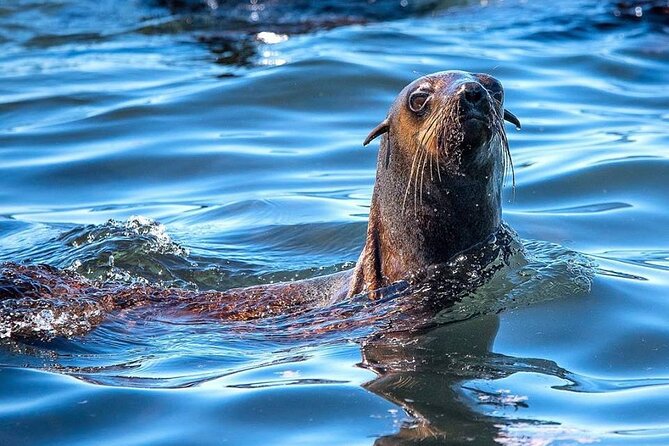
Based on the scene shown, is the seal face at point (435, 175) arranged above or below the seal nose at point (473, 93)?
below

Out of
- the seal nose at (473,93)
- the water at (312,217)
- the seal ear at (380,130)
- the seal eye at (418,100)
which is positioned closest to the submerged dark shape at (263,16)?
the water at (312,217)

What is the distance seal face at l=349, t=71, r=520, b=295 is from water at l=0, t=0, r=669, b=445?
34 centimetres

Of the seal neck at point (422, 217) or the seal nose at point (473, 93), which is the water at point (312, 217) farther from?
the seal nose at point (473, 93)

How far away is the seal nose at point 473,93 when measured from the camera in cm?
532

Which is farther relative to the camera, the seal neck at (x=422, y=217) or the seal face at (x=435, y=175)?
the seal neck at (x=422, y=217)

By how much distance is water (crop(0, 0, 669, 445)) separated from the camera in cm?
460

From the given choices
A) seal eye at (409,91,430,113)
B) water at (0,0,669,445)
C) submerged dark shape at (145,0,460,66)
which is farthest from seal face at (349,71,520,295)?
submerged dark shape at (145,0,460,66)

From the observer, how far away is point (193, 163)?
32.1 ft

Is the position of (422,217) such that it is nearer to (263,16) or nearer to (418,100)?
(418,100)

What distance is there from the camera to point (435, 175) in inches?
221

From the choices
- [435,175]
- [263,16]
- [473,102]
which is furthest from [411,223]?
[263,16]

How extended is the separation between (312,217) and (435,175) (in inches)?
104

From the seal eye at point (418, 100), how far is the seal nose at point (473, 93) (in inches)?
10.4

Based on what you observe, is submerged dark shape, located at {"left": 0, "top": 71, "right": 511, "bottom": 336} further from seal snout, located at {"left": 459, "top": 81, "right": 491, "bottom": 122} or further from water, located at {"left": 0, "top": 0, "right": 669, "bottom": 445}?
water, located at {"left": 0, "top": 0, "right": 669, "bottom": 445}
